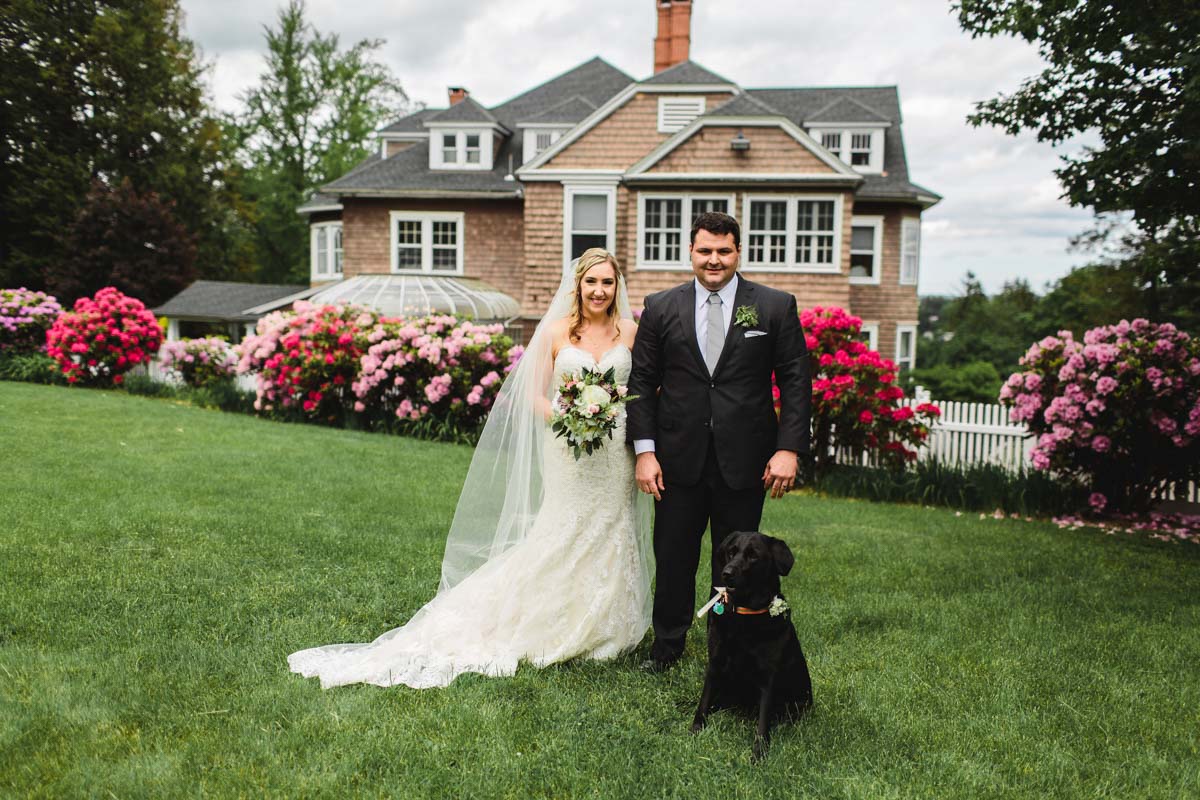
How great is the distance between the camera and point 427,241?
2453 cm

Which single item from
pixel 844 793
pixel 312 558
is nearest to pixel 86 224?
pixel 312 558

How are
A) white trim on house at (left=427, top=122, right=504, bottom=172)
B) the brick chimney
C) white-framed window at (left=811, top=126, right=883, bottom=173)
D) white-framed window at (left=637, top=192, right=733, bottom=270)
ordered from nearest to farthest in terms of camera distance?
white-framed window at (left=637, top=192, right=733, bottom=270)
white-framed window at (left=811, top=126, right=883, bottom=173)
white trim on house at (left=427, top=122, right=504, bottom=172)
the brick chimney

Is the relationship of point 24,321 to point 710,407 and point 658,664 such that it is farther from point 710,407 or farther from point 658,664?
point 710,407

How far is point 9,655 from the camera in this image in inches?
161

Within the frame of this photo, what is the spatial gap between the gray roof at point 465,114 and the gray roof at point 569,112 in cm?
117

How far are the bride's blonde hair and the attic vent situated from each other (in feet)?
60.0

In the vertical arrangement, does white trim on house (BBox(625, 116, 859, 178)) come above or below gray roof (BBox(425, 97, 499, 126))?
below

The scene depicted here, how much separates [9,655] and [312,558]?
88.2 inches

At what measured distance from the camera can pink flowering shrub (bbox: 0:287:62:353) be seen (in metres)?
19.2

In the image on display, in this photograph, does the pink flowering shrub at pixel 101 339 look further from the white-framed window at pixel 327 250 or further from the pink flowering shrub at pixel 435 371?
the white-framed window at pixel 327 250

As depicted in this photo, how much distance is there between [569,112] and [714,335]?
Result: 22.3m

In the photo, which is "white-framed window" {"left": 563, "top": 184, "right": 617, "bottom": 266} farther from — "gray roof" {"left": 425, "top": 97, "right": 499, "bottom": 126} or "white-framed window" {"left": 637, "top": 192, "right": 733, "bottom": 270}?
"gray roof" {"left": 425, "top": 97, "right": 499, "bottom": 126}

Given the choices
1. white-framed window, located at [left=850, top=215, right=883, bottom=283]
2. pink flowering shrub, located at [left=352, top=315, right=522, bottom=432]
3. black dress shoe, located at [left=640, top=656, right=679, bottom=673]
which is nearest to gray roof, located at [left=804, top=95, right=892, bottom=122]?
white-framed window, located at [left=850, top=215, right=883, bottom=283]

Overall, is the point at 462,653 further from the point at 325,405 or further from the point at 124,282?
the point at 124,282
